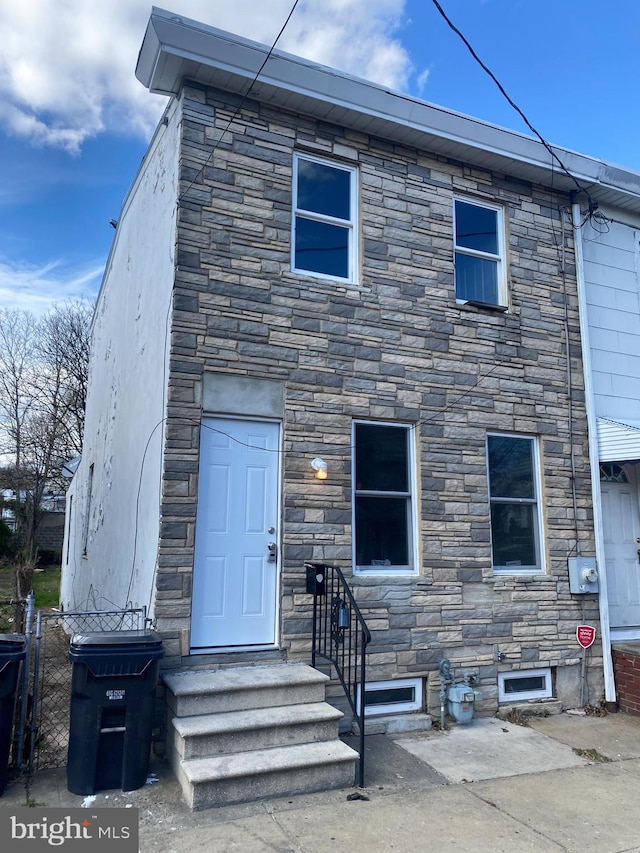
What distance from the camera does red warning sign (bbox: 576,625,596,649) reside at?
611 cm

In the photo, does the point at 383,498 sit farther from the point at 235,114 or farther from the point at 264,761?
the point at 235,114

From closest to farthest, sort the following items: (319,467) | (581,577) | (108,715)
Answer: (108,715), (319,467), (581,577)

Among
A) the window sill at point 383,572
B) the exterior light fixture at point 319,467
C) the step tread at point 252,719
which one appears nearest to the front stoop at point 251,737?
the step tread at point 252,719

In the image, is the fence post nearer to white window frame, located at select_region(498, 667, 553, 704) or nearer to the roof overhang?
white window frame, located at select_region(498, 667, 553, 704)

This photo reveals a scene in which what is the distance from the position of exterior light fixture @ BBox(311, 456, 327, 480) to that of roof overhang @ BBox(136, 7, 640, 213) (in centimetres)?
342

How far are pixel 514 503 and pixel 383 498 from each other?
1538mm

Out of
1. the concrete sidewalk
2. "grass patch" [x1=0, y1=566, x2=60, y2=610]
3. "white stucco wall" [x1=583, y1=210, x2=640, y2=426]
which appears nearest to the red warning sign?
the concrete sidewalk

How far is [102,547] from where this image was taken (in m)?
7.66

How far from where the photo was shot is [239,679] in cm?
440

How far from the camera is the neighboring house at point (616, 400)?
643 cm

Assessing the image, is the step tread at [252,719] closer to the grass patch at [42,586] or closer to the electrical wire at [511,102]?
the electrical wire at [511,102]

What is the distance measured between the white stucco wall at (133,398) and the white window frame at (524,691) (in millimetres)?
3468

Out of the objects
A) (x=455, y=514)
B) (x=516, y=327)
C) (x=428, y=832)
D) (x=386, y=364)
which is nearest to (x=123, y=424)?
(x=386, y=364)

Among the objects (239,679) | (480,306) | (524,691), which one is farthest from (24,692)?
(480,306)
